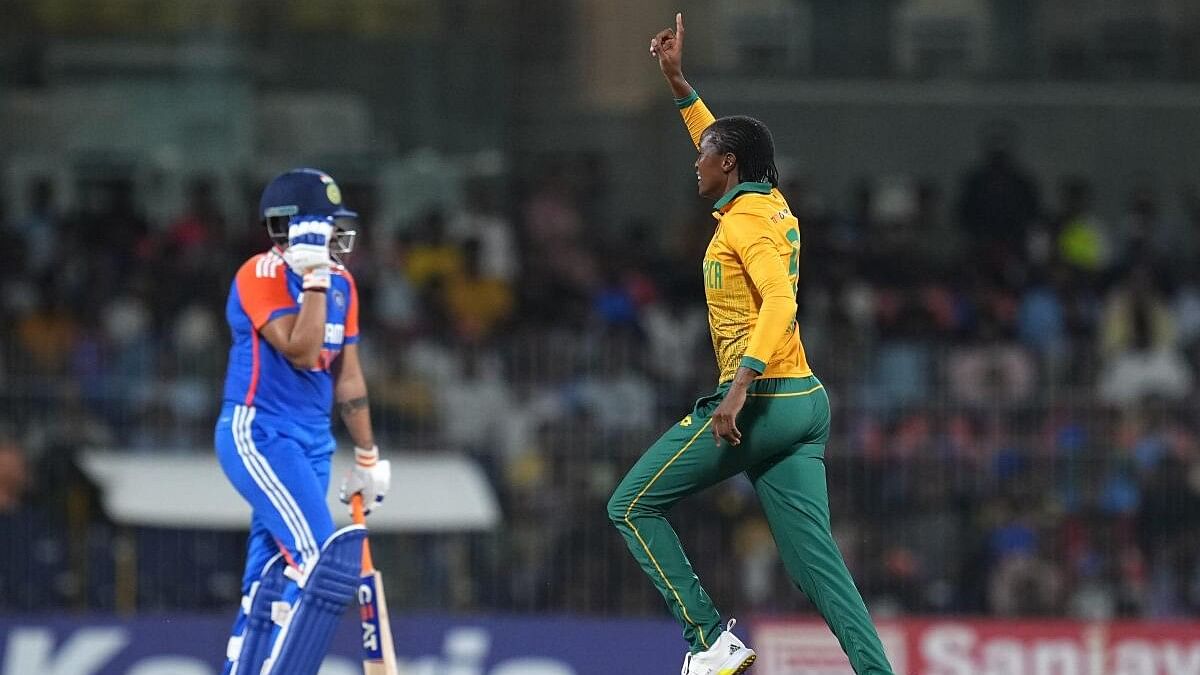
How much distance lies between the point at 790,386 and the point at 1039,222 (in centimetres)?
967

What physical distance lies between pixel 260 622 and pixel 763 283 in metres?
2.34

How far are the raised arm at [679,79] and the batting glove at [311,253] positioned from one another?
140 cm

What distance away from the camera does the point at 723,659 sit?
23.6 ft

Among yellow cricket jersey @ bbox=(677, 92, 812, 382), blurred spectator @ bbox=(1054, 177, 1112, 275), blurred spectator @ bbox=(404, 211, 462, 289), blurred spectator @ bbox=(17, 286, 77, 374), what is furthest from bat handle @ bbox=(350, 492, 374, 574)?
blurred spectator @ bbox=(1054, 177, 1112, 275)

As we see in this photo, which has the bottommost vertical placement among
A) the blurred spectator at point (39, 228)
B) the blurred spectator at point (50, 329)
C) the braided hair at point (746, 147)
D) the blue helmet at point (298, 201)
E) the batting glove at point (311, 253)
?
the blurred spectator at point (50, 329)

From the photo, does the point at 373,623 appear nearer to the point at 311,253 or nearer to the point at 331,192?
the point at 311,253

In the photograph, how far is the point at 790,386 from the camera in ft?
23.9

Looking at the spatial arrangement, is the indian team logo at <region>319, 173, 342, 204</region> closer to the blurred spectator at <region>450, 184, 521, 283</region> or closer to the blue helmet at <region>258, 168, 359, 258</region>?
the blue helmet at <region>258, 168, 359, 258</region>

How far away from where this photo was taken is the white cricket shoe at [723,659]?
7188mm

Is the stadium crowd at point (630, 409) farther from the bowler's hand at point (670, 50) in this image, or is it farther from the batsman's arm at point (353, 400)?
the bowler's hand at point (670, 50)

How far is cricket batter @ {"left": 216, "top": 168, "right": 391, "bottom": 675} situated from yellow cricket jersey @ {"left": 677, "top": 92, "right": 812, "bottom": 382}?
148cm

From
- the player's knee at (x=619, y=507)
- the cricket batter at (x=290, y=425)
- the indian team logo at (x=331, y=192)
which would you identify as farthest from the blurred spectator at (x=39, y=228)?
the player's knee at (x=619, y=507)

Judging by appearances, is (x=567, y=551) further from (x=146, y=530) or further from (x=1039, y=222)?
(x=1039, y=222)

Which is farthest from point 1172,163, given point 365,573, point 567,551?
point 365,573
